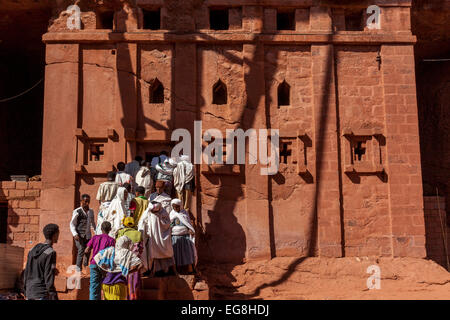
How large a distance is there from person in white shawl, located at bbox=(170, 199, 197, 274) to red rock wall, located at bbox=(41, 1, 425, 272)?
271cm

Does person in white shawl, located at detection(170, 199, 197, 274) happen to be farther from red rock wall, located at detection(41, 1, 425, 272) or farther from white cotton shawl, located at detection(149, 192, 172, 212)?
red rock wall, located at detection(41, 1, 425, 272)

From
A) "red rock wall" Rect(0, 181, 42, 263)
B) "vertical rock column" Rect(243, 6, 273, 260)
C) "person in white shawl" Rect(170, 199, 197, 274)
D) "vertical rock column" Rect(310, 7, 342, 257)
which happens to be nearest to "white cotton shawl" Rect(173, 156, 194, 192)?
"person in white shawl" Rect(170, 199, 197, 274)

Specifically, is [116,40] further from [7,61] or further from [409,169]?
[409,169]

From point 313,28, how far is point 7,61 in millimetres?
9632

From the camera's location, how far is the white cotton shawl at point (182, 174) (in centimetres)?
1266

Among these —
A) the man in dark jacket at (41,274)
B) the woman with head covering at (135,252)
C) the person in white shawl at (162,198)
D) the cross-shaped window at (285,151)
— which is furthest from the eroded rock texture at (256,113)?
the man in dark jacket at (41,274)

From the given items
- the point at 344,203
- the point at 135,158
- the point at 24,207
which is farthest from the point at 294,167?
the point at 24,207

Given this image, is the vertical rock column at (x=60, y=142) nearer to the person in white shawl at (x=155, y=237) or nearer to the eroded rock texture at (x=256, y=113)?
the eroded rock texture at (x=256, y=113)

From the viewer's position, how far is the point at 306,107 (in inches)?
569

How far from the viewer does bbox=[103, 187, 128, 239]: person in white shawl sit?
10227mm

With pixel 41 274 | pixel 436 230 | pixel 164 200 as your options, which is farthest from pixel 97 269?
pixel 436 230

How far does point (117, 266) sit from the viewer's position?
7.95 meters

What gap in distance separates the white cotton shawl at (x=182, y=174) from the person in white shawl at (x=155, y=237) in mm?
2565

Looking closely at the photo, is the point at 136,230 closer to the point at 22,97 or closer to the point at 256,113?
the point at 256,113
